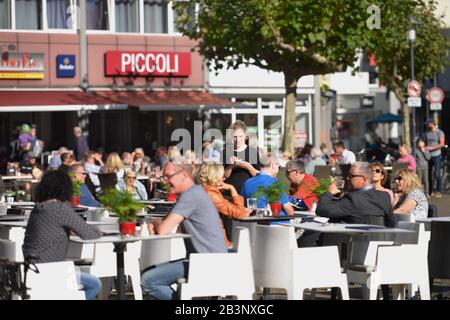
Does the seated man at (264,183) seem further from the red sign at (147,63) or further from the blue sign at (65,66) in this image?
the red sign at (147,63)

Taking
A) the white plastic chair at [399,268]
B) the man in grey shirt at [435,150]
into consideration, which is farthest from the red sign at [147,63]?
the white plastic chair at [399,268]

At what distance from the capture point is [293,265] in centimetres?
1049

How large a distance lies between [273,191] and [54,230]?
317 cm

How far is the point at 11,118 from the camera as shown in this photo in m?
37.1

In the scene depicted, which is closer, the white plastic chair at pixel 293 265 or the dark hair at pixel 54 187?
the dark hair at pixel 54 187

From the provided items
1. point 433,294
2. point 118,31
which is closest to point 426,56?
point 118,31

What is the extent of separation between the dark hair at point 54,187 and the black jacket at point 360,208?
2832mm

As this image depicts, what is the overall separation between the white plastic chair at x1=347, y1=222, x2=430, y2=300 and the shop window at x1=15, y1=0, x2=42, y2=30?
1080 inches

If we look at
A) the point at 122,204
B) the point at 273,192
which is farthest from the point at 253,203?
the point at 122,204

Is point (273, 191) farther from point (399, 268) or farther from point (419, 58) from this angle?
point (419, 58)

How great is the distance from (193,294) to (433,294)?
3.12m

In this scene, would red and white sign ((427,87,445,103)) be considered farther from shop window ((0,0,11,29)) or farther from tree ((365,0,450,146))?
shop window ((0,0,11,29))

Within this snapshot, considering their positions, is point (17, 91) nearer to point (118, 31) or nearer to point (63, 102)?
point (63, 102)

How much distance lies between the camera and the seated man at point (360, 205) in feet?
40.1
